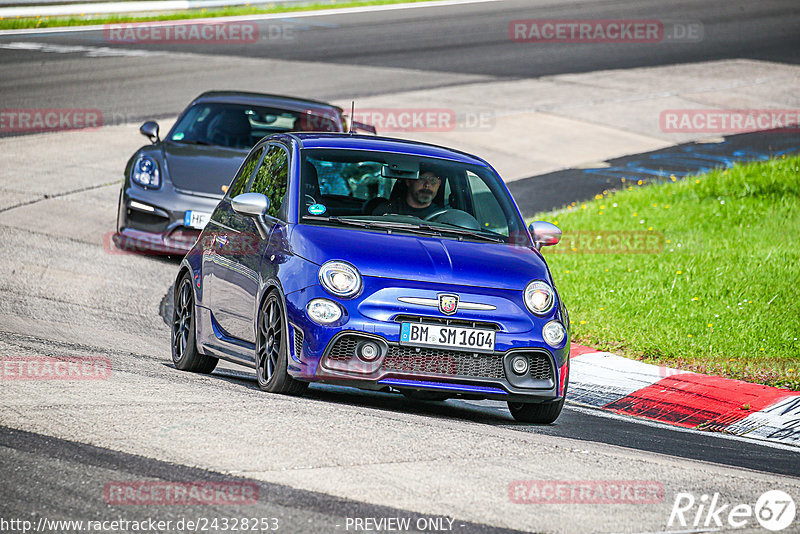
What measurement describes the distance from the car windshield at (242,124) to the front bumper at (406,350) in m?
7.03

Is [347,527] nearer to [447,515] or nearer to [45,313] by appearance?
[447,515]

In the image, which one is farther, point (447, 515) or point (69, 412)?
point (69, 412)

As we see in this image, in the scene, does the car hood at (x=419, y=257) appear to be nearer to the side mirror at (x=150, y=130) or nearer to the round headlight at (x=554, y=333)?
the round headlight at (x=554, y=333)

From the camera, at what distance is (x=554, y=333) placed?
723 centimetres

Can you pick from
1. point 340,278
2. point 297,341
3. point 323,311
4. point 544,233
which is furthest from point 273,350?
point 544,233

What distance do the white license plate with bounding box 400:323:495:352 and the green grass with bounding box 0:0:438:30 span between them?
2324cm

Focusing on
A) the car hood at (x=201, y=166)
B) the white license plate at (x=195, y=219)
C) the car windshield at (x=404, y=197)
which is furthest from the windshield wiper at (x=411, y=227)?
the car hood at (x=201, y=166)

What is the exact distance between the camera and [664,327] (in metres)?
10.7

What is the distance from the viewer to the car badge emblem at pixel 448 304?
6941 millimetres

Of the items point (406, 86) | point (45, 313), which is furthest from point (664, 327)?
point (406, 86)

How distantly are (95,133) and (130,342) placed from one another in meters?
10.4

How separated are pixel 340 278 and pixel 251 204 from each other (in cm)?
99

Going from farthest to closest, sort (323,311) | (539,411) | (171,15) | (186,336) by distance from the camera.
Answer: (171,15) → (186,336) → (539,411) → (323,311)

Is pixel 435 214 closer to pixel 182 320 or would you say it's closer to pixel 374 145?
pixel 374 145
